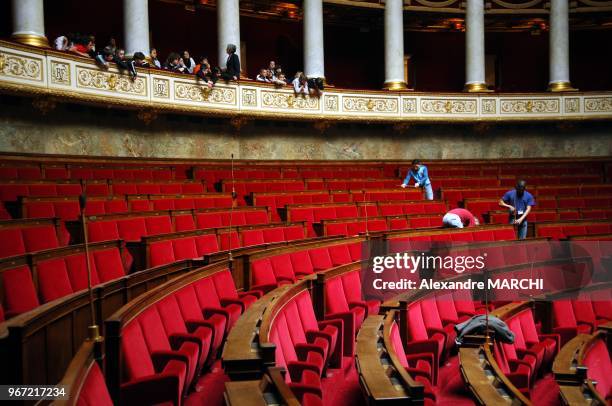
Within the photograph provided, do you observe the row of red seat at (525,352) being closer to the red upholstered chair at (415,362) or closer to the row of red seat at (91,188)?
the red upholstered chair at (415,362)

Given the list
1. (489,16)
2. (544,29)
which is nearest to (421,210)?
(489,16)

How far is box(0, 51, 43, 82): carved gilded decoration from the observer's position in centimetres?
550

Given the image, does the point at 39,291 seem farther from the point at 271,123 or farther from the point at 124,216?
the point at 271,123

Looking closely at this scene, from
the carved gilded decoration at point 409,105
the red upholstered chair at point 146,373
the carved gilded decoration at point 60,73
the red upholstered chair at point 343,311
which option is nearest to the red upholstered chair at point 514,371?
the red upholstered chair at point 343,311

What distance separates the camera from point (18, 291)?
2354 mm

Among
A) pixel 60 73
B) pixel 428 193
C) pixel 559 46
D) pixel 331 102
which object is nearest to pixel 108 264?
pixel 60 73

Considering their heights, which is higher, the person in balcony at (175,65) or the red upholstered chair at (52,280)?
the person in balcony at (175,65)

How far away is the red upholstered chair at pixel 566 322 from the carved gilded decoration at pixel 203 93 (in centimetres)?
489

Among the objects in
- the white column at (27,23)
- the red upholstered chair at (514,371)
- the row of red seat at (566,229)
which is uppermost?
the white column at (27,23)

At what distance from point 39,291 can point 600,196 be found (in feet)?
21.9

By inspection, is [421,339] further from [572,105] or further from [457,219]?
[572,105]

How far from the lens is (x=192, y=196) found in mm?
5340

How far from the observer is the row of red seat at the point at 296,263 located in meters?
3.62

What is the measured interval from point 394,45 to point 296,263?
6.27 metres
